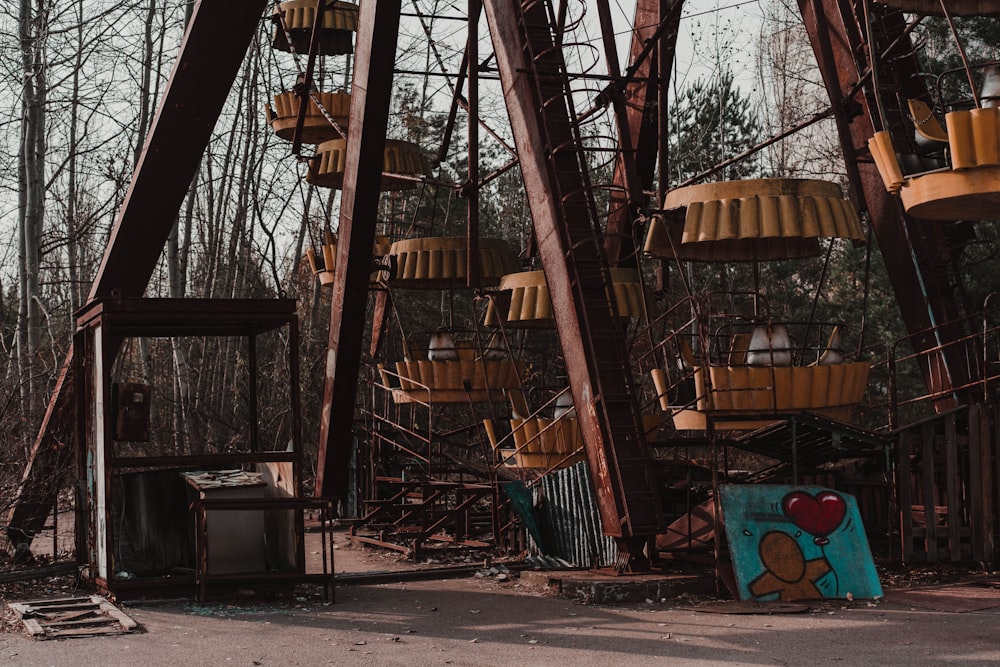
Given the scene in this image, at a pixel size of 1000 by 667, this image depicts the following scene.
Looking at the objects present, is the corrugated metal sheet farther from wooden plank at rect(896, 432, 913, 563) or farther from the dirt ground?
wooden plank at rect(896, 432, 913, 563)

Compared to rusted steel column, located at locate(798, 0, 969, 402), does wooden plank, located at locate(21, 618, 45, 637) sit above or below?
below

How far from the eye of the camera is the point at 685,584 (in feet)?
40.1

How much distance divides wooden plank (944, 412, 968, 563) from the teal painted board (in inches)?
92.1

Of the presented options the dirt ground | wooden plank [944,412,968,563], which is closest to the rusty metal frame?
the dirt ground

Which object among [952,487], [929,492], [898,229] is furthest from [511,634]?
[898,229]

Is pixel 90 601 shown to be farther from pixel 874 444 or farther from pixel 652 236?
pixel 874 444

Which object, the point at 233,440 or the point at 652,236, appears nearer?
the point at 652,236

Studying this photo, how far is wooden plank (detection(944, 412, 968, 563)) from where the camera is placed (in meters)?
14.4

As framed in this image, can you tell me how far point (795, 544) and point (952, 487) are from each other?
3.12 metres

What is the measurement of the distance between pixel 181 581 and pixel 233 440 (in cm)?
1657

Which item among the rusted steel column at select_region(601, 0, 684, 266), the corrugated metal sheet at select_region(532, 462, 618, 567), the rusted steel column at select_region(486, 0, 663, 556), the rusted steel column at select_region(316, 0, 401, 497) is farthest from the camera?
the rusted steel column at select_region(601, 0, 684, 266)

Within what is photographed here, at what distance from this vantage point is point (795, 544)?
12344 millimetres

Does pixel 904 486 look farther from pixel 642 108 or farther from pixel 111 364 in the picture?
pixel 111 364

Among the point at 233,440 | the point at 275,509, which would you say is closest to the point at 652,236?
the point at 275,509
